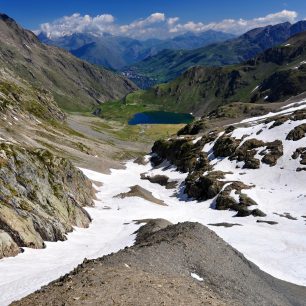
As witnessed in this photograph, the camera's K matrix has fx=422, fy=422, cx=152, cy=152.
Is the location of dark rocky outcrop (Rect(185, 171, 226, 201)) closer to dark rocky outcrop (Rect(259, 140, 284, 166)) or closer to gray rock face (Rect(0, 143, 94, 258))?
dark rocky outcrop (Rect(259, 140, 284, 166))

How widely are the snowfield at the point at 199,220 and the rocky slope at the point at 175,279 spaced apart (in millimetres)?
5313

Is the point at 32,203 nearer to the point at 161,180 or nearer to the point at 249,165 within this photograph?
the point at 249,165

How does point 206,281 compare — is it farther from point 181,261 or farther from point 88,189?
point 88,189

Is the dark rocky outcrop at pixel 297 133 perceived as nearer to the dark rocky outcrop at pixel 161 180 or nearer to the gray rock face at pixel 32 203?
the dark rocky outcrop at pixel 161 180

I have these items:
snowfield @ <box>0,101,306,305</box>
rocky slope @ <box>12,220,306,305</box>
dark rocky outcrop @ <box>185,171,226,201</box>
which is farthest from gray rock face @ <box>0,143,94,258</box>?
dark rocky outcrop @ <box>185,171,226,201</box>

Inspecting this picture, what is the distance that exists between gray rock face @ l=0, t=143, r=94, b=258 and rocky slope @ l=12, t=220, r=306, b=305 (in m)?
15.3

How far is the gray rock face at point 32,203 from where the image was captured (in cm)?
4588

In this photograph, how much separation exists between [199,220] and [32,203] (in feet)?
110

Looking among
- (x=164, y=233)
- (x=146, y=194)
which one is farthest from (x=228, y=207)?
(x=164, y=233)

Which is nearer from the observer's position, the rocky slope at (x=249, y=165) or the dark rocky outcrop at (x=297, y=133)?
the rocky slope at (x=249, y=165)

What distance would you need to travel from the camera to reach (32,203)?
2200 inches

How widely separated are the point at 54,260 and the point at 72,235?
14.0 m

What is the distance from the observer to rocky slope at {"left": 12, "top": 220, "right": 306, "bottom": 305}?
23.9 m

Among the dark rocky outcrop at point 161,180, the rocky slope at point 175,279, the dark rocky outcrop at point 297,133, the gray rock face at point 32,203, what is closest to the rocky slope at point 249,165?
the dark rocky outcrop at point 297,133
